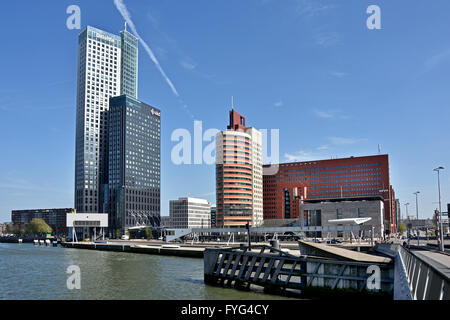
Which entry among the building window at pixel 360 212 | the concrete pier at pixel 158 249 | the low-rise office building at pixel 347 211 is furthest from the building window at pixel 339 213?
the concrete pier at pixel 158 249

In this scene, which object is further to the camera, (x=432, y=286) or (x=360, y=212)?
(x=360, y=212)

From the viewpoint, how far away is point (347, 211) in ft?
481

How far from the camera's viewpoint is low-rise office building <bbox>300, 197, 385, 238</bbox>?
14250cm

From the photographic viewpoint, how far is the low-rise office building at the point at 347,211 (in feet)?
468

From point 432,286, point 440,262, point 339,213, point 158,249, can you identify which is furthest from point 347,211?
point 432,286

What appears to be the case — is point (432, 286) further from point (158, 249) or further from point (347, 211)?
point (347, 211)

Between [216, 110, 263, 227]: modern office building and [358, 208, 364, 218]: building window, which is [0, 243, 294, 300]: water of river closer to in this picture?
[358, 208, 364, 218]: building window

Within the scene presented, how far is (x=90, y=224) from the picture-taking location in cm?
19000

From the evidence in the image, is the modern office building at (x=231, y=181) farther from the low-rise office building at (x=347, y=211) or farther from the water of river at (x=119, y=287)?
the water of river at (x=119, y=287)

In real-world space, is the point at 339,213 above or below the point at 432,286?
below

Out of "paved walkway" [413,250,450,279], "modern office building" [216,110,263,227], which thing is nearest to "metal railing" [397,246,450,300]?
"paved walkway" [413,250,450,279]

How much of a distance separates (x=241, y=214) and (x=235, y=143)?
34.6 meters
